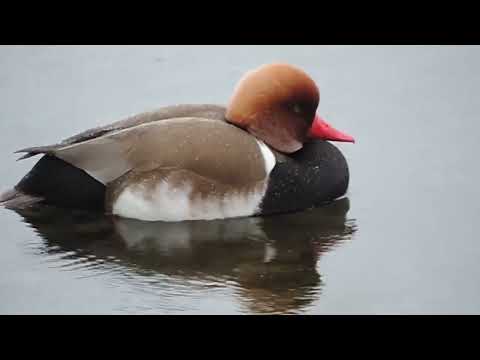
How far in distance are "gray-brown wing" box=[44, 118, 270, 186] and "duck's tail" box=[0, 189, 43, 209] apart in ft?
1.13

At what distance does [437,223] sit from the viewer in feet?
23.4

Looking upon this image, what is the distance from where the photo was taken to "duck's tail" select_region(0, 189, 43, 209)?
719cm

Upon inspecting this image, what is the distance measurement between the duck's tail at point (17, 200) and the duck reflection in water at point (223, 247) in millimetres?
66

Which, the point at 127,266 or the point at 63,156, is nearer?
the point at 127,266

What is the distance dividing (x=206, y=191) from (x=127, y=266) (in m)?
0.75

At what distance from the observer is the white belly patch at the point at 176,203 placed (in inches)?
275

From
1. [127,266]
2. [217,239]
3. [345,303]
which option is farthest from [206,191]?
[345,303]

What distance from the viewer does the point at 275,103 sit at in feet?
23.7

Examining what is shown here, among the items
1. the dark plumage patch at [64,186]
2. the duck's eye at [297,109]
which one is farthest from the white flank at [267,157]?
the dark plumage patch at [64,186]

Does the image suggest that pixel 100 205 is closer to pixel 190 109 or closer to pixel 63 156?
pixel 63 156

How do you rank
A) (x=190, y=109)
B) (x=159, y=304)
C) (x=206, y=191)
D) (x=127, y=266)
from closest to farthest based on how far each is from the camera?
(x=159, y=304) → (x=127, y=266) → (x=206, y=191) → (x=190, y=109)

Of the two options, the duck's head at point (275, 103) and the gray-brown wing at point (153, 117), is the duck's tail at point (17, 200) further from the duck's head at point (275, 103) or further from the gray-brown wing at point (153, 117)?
the duck's head at point (275, 103)

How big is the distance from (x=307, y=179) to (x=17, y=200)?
1786 millimetres

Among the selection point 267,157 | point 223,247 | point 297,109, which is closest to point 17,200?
point 223,247
